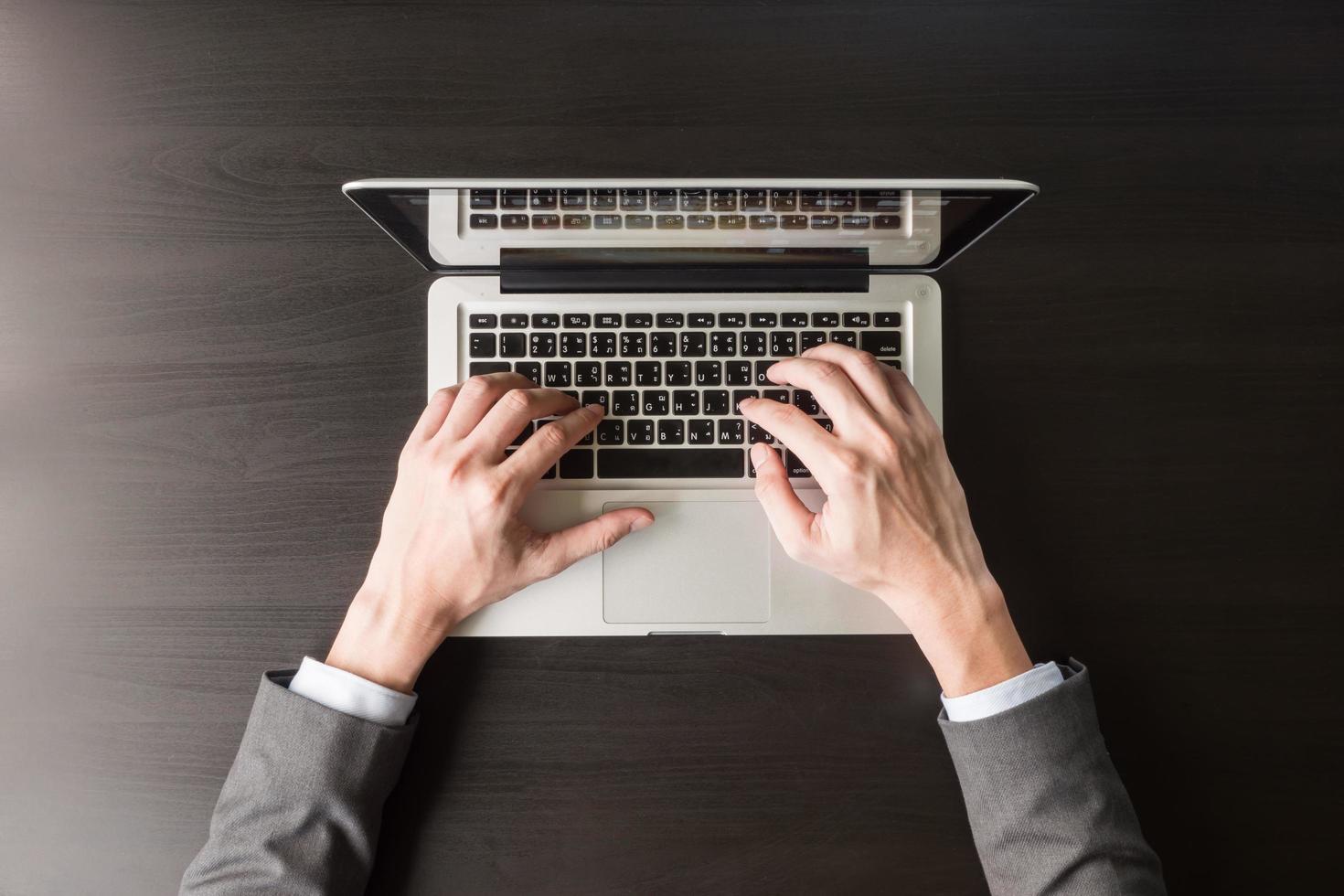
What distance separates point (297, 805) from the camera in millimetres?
700

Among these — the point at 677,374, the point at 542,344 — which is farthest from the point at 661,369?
the point at 542,344

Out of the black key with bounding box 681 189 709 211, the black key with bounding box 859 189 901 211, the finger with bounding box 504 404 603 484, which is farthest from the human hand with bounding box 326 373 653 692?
the black key with bounding box 859 189 901 211

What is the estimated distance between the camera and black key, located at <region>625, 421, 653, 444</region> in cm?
77

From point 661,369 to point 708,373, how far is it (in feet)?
0.16

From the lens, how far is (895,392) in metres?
0.75

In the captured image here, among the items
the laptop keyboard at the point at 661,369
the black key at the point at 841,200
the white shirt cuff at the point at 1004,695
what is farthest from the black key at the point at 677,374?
the white shirt cuff at the point at 1004,695

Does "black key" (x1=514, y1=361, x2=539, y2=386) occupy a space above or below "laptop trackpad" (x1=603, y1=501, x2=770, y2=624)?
above

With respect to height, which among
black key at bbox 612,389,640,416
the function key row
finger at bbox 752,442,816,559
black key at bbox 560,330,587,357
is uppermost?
the function key row

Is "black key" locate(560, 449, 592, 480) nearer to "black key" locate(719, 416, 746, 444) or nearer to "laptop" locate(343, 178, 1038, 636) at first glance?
"laptop" locate(343, 178, 1038, 636)

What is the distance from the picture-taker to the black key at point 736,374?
2.54ft

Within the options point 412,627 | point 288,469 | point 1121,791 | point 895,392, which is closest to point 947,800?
point 1121,791

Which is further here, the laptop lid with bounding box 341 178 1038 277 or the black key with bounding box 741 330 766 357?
the black key with bounding box 741 330 766 357

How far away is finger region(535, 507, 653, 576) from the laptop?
0.08 feet

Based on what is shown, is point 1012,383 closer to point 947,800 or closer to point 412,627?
point 947,800
